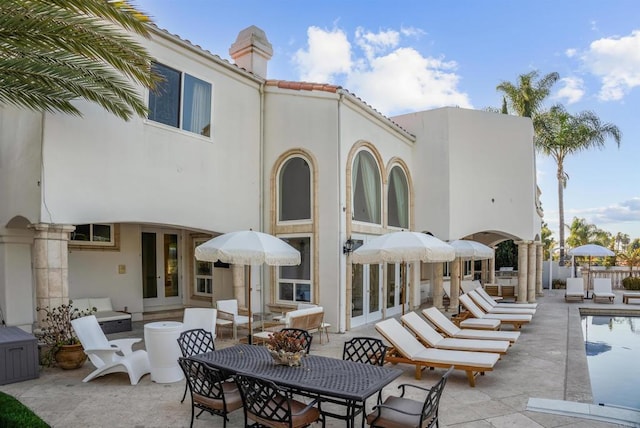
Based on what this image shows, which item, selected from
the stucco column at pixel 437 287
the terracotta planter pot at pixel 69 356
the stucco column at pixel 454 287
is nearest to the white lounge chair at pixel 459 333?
the stucco column at pixel 437 287

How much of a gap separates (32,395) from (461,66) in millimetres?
17626

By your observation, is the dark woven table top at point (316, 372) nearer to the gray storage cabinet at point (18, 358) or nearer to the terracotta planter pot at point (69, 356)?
the terracotta planter pot at point (69, 356)

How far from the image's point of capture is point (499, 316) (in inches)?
519

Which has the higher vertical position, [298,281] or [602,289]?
[298,281]

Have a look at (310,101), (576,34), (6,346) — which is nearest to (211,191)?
(310,101)

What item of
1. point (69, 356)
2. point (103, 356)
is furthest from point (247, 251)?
point (69, 356)

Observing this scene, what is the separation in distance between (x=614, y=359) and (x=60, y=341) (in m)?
12.4

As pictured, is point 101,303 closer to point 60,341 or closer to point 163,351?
point 60,341

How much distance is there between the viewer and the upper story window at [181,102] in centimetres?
1088

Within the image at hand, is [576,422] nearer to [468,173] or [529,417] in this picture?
[529,417]

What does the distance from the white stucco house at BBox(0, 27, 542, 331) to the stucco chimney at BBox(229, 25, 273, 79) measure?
66 millimetres

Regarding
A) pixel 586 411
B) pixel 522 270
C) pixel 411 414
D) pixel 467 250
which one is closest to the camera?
pixel 411 414

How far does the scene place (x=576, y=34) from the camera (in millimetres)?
14242

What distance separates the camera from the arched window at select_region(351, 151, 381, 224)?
13680mm
